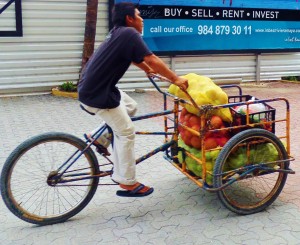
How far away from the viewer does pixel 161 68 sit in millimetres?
3615

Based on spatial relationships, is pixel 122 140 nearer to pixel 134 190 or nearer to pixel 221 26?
pixel 134 190

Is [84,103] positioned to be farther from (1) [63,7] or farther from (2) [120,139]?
(1) [63,7]

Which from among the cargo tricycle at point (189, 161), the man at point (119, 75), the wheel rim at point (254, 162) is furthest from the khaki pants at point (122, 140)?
the wheel rim at point (254, 162)

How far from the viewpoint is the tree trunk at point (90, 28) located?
916cm

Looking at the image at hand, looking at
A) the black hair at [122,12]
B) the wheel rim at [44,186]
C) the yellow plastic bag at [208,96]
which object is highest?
the black hair at [122,12]

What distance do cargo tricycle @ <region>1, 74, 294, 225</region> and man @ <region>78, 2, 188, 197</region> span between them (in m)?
0.20

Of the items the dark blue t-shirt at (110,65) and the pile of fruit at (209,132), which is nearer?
the dark blue t-shirt at (110,65)

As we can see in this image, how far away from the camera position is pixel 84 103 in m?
3.81

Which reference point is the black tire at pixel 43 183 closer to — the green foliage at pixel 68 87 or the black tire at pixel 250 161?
the black tire at pixel 250 161

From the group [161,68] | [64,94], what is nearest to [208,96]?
[161,68]

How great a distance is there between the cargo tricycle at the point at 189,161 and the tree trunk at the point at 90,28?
521 cm

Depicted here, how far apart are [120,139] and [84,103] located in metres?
0.41

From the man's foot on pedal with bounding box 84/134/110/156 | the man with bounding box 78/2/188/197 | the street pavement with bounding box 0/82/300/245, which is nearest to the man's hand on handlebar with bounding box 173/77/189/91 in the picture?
the man with bounding box 78/2/188/197

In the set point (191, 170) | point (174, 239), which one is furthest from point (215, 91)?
point (174, 239)
